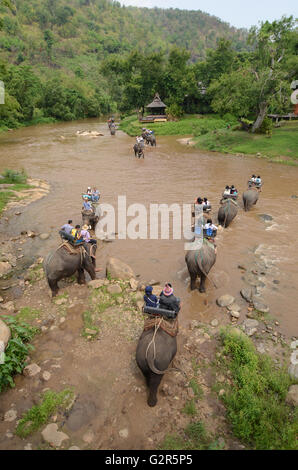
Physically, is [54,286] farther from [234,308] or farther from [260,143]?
[260,143]

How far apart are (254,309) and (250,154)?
2030 cm

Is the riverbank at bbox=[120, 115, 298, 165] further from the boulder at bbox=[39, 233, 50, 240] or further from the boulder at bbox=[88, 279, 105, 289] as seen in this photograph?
the boulder at bbox=[88, 279, 105, 289]

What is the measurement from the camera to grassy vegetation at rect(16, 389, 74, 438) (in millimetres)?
4512

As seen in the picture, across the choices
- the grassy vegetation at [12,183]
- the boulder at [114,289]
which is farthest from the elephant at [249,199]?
the grassy vegetation at [12,183]

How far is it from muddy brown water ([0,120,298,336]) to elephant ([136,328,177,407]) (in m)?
2.20

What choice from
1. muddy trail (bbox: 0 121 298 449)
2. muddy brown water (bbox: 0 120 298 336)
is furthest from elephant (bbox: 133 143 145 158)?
muddy trail (bbox: 0 121 298 449)

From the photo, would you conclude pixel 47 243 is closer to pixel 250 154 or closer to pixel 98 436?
pixel 98 436

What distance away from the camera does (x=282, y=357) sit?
595 centimetres

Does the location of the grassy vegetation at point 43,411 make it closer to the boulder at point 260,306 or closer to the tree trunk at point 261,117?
the boulder at point 260,306

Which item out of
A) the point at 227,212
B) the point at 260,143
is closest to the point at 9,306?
the point at 227,212

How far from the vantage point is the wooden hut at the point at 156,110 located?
1571 inches

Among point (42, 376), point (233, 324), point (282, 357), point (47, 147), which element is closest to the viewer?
point (42, 376)

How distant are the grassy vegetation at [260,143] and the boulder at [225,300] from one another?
18.0m

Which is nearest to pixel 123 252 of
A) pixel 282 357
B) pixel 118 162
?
pixel 282 357
